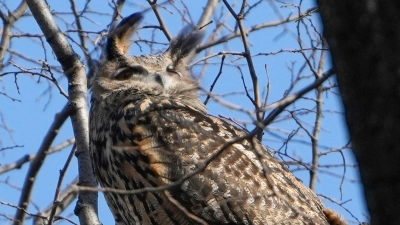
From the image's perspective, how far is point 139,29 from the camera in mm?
5379

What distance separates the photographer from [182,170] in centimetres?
394

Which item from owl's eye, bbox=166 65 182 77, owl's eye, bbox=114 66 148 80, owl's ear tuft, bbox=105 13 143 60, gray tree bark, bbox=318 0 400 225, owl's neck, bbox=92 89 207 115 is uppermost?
owl's ear tuft, bbox=105 13 143 60

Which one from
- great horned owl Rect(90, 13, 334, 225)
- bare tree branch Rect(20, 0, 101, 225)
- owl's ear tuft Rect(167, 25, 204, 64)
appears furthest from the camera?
owl's ear tuft Rect(167, 25, 204, 64)

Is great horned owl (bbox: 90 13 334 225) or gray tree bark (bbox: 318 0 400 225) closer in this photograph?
gray tree bark (bbox: 318 0 400 225)

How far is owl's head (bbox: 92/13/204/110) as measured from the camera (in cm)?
500

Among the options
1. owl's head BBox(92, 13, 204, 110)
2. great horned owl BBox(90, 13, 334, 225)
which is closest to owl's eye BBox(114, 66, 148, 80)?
owl's head BBox(92, 13, 204, 110)

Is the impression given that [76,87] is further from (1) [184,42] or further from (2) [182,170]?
(1) [184,42]

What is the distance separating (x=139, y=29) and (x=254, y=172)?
1758 mm

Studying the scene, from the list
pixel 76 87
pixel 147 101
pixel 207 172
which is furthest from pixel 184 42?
pixel 207 172

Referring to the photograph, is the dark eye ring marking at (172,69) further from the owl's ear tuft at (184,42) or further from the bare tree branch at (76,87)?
the bare tree branch at (76,87)

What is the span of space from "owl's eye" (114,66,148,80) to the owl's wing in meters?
0.79

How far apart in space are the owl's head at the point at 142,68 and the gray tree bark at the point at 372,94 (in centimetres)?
341

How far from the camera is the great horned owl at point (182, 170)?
3902mm

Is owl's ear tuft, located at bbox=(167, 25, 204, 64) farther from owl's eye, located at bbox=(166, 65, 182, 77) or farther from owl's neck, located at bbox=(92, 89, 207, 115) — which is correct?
owl's neck, located at bbox=(92, 89, 207, 115)
